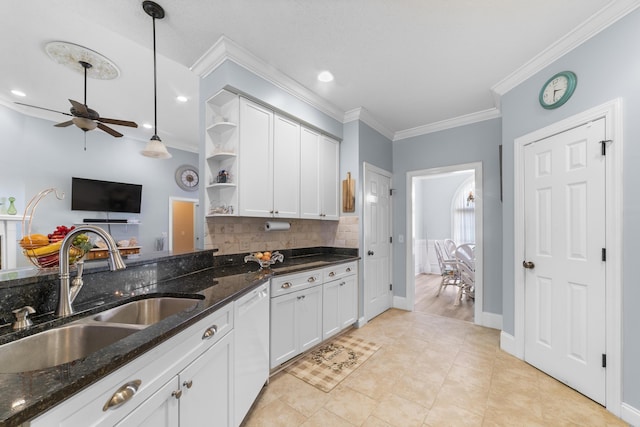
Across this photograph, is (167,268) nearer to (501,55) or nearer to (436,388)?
(436,388)

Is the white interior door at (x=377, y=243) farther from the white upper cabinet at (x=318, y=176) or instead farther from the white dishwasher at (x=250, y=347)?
the white dishwasher at (x=250, y=347)

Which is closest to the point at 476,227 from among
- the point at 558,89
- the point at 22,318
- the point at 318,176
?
the point at 558,89

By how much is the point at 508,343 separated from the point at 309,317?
2.07 metres

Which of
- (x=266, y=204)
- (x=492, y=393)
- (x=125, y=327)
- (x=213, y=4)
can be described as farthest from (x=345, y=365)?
(x=213, y=4)

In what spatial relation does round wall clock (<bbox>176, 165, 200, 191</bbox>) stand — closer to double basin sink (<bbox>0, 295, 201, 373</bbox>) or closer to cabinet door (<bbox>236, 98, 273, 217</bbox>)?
cabinet door (<bbox>236, 98, 273, 217</bbox>)

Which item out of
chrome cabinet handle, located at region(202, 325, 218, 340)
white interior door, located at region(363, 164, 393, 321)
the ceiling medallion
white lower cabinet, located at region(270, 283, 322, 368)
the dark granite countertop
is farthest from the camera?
white interior door, located at region(363, 164, 393, 321)

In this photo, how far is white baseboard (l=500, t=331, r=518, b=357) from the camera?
2578mm

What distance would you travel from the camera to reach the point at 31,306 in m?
1.13

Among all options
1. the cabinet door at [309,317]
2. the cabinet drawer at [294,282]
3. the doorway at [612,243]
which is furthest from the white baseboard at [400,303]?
the doorway at [612,243]

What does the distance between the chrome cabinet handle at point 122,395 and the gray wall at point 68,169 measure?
478cm

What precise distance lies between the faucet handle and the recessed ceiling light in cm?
265

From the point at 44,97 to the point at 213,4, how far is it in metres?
3.43

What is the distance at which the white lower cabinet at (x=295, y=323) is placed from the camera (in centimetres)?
220

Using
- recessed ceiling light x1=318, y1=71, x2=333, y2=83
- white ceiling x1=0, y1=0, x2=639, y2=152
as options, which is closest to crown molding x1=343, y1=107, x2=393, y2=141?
white ceiling x1=0, y1=0, x2=639, y2=152
